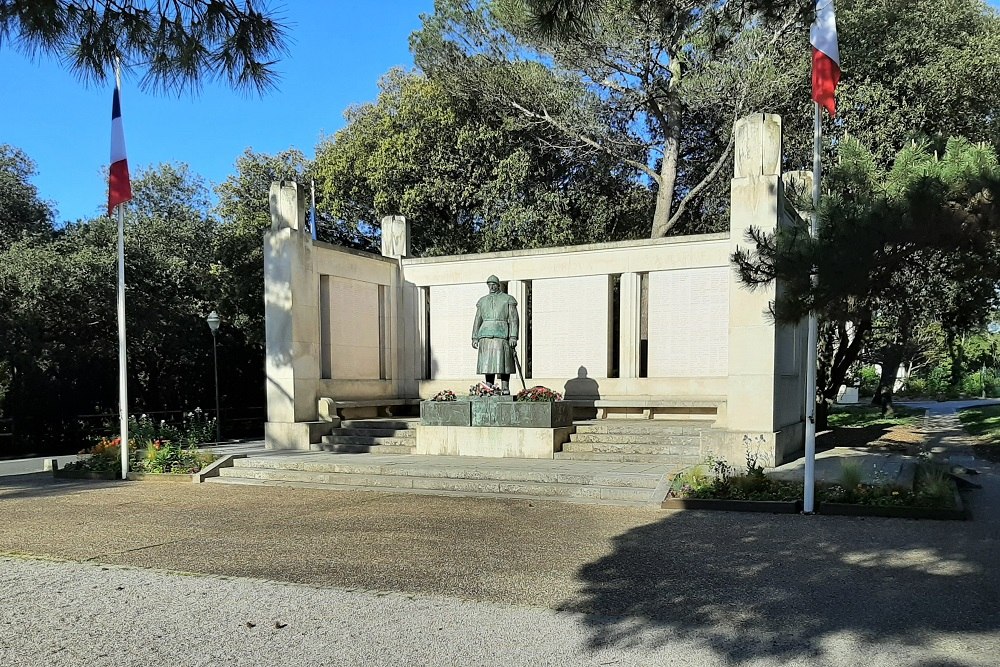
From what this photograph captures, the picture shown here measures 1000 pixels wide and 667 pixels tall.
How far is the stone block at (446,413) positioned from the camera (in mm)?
13758

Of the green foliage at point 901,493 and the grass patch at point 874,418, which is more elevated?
the green foliage at point 901,493

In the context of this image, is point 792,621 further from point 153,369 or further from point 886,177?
point 153,369

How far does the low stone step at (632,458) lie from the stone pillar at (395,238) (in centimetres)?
766

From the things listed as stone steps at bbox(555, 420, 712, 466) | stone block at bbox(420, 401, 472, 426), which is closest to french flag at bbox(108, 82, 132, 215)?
stone block at bbox(420, 401, 472, 426)

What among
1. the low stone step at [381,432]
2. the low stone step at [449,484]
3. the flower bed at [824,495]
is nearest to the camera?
the flower bed at [824,495]

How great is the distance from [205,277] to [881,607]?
21482 mm

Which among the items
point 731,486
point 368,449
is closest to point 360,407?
point 368,449

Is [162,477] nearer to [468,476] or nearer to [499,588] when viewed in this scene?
[468,476]

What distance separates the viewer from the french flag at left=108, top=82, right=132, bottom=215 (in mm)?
11867

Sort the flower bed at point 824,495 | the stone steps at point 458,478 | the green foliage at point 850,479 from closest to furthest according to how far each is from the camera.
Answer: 1. the flower bed at point 824,495
2. the green foliage at point 850,479
3. the stone steps at point 458,478

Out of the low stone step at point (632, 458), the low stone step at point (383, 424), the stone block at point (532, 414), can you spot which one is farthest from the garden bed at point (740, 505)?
the low stone step at point (383, 424)

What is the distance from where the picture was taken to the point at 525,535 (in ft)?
24.7

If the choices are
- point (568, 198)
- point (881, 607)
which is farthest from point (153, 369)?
point (881, 607)

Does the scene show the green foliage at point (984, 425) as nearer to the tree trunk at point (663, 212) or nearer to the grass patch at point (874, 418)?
the grass patch at point (874, 418)
